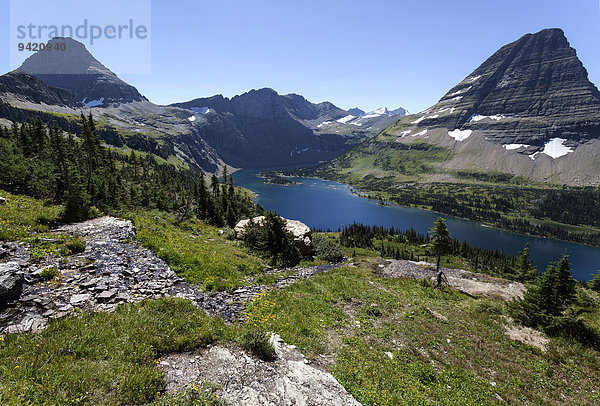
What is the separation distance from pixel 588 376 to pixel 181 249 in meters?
29.9

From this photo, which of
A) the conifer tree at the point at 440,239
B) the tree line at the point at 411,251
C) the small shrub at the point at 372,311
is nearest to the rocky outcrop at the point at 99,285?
the small shrub at the point at 372,311

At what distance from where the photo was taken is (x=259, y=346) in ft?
36.3

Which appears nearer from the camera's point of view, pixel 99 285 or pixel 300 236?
pixel 99 285

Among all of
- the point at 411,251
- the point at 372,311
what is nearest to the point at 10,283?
the point at 372,311

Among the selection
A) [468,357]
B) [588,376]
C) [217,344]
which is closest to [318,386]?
[217,344]

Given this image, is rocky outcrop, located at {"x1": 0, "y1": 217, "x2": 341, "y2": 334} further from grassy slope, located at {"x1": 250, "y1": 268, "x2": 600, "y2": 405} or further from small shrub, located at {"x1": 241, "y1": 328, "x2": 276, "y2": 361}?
grassy slope, located at {"x1": 250, "y1": 268, "x2": 600, "y2": 405}

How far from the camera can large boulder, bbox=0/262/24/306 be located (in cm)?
1015

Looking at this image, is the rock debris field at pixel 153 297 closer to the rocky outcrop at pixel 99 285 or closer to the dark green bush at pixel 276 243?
the rocky outcrop at pixel 99 285

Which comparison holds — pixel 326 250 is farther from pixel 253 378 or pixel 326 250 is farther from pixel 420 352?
pixel 253 378

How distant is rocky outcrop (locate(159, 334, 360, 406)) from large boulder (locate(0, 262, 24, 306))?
7.56 metres

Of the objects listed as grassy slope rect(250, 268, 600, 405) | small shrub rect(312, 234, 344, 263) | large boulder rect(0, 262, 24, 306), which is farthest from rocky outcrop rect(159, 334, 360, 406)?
small shrub rect(312, 234, 344, 263)

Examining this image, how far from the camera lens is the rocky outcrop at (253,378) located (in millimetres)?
8508

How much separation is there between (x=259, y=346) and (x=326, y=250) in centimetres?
3197

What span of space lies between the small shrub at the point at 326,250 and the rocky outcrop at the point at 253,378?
97.4 ft
